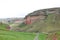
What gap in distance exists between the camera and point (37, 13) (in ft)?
5.91

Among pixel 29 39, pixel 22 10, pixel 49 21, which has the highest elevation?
pixel 22 10

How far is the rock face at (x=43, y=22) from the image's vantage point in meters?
1.45

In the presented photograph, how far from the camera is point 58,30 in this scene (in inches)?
54.7

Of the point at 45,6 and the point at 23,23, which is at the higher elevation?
the point at 45,6

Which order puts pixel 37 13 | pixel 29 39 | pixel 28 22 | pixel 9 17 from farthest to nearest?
1. pixel 9 17
2. pixel 37 13
3. pixel 28 22
4. pixel 29 39

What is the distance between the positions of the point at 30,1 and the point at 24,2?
0.08 meters

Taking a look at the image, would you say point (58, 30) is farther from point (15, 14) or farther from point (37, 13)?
point (15, 14)

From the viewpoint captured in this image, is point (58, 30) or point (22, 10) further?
point (22, 10)

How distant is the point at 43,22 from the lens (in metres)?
1.54

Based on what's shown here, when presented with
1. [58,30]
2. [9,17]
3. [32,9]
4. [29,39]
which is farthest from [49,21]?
[9,17]

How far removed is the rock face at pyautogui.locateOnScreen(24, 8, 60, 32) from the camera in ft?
4.76

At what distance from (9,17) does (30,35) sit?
2.52 ft

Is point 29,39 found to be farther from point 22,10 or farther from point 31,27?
point 22,10

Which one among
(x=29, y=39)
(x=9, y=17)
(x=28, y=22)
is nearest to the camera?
(x=29, y=39)
